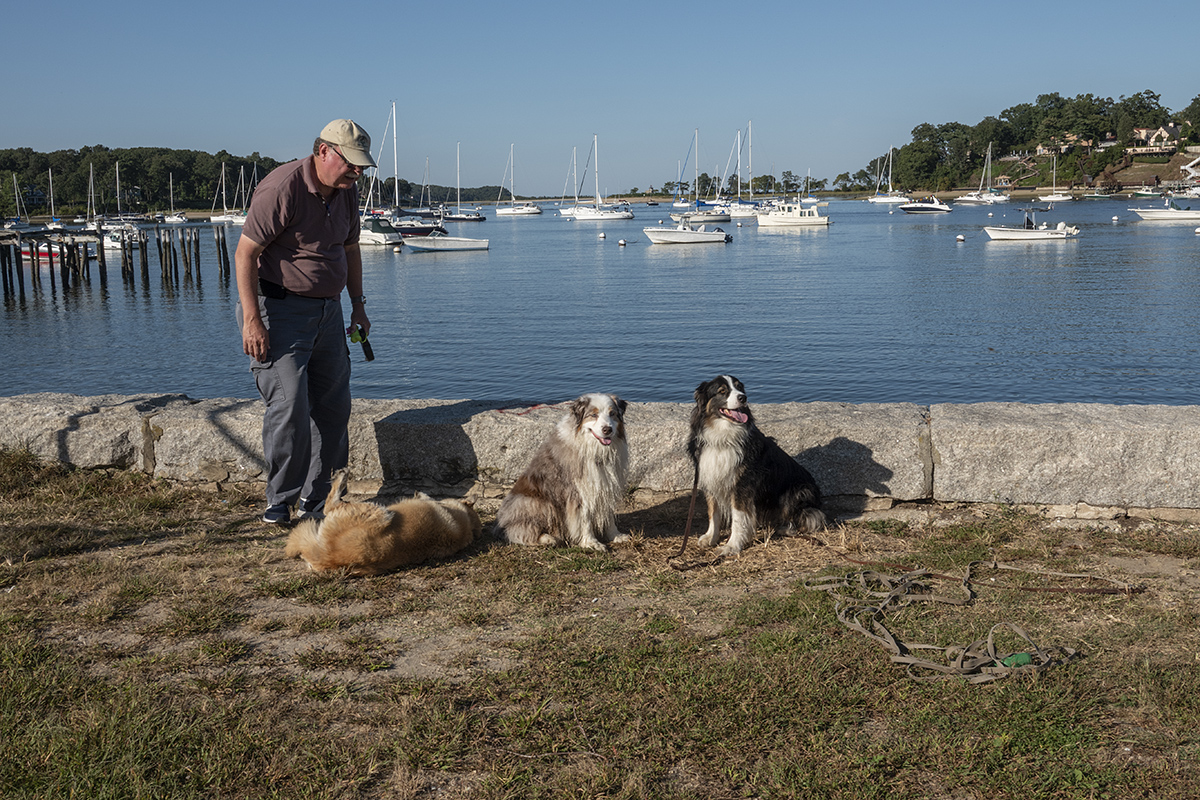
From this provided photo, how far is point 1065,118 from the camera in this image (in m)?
170

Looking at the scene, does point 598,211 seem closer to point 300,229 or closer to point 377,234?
point 377,234

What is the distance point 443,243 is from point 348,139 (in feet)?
227

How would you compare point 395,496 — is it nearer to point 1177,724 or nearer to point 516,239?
point 1177,724

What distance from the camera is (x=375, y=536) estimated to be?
477 centimetres

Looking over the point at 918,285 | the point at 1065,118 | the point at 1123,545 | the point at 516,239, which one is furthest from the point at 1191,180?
the point at 1123,545

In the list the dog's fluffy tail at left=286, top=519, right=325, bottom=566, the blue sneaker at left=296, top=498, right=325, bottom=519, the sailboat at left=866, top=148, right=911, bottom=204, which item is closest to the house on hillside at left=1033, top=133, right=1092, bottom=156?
the sailboat at left=866, top=148, right=911, bottom=204

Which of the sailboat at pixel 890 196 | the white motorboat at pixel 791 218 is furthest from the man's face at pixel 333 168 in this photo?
the sailboat at pixel 890 196

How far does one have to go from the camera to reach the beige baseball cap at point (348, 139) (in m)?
5.01

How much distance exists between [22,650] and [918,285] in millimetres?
40844

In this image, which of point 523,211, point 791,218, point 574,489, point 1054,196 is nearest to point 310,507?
point 574,489

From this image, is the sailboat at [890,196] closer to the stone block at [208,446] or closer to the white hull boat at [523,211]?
the white hull boat at [523,211]

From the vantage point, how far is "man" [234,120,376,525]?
507cm

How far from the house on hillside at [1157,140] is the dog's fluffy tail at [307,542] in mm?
194753

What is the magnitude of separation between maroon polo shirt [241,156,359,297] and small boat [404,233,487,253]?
6586 centimetres
